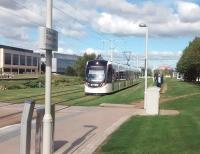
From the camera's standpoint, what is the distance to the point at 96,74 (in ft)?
141

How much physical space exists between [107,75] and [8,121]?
24019 mm

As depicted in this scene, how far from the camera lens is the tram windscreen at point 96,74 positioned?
4284 cm

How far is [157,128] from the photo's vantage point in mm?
16391

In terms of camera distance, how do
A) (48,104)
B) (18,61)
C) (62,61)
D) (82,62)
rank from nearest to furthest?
(48,104) → (82,62) → (18,61) → (62,61)

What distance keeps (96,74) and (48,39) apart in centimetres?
3292

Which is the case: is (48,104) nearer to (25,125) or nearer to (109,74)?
(25,125)

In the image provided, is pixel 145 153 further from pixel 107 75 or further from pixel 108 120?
pixel 107 75

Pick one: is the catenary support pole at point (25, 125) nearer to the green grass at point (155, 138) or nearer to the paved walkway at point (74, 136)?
the paved walkway at point (74, 136)

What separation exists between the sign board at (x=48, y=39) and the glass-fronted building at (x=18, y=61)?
143 m

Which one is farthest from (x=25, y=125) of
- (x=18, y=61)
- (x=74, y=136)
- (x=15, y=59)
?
(x=18, y=61)

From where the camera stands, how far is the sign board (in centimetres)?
980

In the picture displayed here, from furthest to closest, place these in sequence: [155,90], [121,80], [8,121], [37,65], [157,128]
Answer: [37,65]
[121,80]
[155,90]
[8,121]
[157,128]

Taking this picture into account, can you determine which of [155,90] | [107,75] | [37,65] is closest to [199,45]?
[107,75]

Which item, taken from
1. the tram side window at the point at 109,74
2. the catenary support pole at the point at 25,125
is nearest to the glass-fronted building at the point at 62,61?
the tram side window at the point at 109,74
